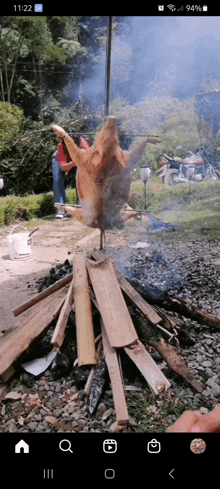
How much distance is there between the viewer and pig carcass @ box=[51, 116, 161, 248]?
1724mm

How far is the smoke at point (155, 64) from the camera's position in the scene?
59.3 inches

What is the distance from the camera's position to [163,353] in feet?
5.74

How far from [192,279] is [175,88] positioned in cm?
117

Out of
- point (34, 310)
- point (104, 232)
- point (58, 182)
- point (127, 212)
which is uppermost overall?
point (58, 182)

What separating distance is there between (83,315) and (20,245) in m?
0.55

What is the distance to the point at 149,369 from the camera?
1618 mm

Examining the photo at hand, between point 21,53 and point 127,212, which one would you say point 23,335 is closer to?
point 127,212

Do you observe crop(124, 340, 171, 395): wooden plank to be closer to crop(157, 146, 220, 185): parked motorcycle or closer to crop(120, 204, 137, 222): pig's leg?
crop(120, 204, 137, 222): pig's leg

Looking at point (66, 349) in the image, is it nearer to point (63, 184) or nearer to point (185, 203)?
point (63, 184)
